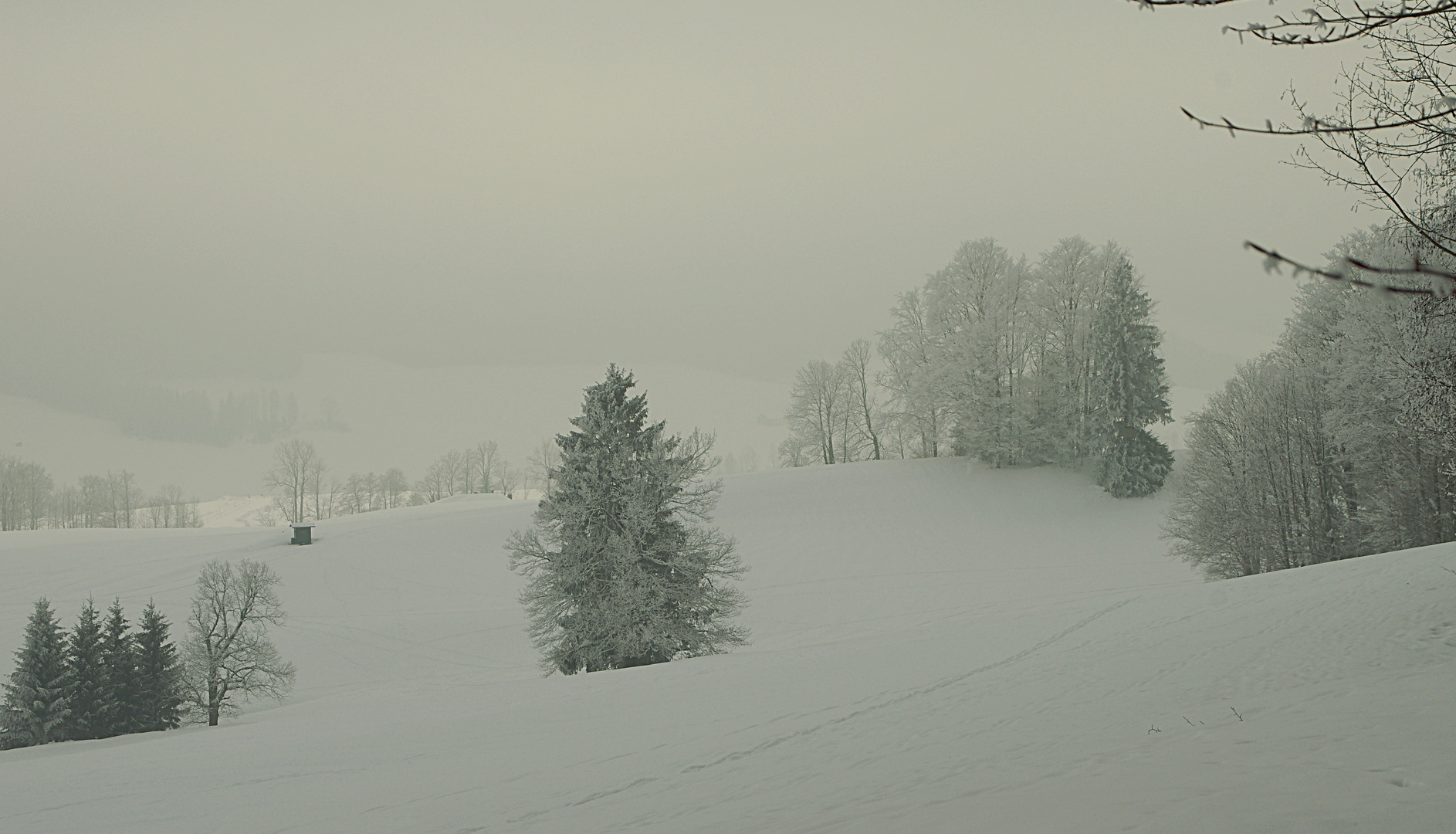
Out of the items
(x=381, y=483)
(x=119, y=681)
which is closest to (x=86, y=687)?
(x=119, y=681)

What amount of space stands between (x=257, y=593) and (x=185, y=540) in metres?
27.8

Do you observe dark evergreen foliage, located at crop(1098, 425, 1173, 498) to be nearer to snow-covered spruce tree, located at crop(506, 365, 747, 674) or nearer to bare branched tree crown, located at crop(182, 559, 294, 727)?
snow-covered spruce tree, located at crop(506, 365, 747, 674)

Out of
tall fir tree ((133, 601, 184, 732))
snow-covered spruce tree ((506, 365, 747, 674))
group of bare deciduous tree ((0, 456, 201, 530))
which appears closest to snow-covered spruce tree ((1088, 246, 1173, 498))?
snow-covered spruce tree ((506, 365, 747, 674))

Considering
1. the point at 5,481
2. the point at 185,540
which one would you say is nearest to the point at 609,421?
the point at 185,540

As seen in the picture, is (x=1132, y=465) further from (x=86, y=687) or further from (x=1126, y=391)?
(x=86, y=687)

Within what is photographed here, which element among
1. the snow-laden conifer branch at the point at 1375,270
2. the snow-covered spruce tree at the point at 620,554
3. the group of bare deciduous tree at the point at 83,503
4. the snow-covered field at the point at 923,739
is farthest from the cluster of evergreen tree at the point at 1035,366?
the group of bare deciduous tree at the point at 83,503

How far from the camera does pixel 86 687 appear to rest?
2338cm

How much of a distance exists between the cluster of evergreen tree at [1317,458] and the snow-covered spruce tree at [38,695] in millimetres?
33924

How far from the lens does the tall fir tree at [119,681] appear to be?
23.4 metres

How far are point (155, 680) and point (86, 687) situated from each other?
167 cm

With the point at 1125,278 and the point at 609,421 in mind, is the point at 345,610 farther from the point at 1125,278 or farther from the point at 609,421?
the point at 1125,278

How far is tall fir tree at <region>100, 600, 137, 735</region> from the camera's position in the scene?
23.4 meters

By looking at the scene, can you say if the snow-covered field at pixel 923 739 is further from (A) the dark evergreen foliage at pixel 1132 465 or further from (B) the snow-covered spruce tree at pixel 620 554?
(A) the dark evergreen foliage at pixel 1132 465

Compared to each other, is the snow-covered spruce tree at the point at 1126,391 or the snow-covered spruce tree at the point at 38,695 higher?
the snow-covered spruce tree at the point at 1126,391
